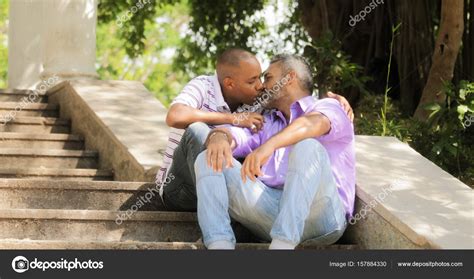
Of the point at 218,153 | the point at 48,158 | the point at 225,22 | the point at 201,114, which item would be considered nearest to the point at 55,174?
the point at 48,158

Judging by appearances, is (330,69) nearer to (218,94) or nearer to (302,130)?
(218,94)

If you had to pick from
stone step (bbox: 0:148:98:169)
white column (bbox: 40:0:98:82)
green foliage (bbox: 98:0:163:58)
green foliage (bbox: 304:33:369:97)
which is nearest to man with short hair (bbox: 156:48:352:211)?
stone step (bbox: 0:148:98:169)

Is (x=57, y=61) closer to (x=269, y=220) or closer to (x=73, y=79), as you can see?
(x=73, y=79)

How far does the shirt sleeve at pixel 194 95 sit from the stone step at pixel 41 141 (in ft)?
8.29

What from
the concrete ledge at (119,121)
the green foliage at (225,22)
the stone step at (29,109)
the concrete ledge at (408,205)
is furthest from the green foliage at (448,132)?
the green foliage at (225,22)

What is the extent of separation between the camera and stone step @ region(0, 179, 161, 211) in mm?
6281

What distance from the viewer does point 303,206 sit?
201 inches

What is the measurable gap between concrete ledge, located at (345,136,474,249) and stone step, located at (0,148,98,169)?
2.55 meters

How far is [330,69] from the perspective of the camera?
9695mm

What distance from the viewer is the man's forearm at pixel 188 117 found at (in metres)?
5.84

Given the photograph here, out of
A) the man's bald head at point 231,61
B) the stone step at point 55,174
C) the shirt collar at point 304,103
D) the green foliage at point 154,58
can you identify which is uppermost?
the man's bald head at point 231,61

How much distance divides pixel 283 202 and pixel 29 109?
15.2 feet

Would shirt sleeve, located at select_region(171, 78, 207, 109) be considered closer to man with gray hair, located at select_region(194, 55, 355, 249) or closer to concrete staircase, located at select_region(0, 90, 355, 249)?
man with gray hair, located at select_region(194, 55, 355, 249)

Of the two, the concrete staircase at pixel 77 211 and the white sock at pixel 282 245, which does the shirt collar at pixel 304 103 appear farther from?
the white sock at pixel 282 245
